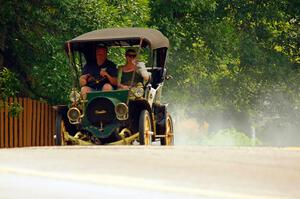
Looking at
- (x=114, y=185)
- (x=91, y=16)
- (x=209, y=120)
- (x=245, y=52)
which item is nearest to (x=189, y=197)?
(x=114, y=185)

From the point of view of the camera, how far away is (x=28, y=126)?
72.4ft

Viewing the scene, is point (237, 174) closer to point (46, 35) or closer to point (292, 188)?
point (292, 188)

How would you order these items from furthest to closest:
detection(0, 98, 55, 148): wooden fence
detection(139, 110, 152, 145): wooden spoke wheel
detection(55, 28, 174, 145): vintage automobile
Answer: detection(0, 98, 55, 148): wooden fence, detection(55, 28, 174, 145): vintage automobile, detection(139, 110, 152, 145): wooden spoke wheel

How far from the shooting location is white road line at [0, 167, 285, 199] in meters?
2.58

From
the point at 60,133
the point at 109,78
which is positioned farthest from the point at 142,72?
the point at 60,133

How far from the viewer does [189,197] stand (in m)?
2.55

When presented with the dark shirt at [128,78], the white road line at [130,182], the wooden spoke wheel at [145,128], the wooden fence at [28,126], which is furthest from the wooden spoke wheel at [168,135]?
the white road line at [130,182]

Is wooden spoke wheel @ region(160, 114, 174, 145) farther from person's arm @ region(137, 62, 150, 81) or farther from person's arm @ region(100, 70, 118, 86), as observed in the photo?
person's arm @ region(100, 70, 118, 86)

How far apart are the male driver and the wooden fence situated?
615 centimetres

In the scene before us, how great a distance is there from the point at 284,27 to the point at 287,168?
33.6 m

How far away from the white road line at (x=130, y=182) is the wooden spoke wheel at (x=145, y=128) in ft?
35.4

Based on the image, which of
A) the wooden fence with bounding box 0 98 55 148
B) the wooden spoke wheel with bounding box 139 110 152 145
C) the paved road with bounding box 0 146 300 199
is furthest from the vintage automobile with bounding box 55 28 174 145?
the paved road with bounding box 0 146 300 199

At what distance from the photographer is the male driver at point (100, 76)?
14.9 meters

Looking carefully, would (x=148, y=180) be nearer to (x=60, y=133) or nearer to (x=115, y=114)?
(x=115, y=114)
